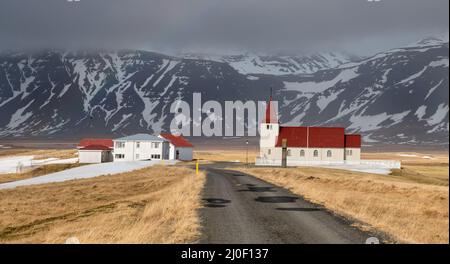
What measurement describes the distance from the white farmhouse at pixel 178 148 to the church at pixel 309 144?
2287 centimetres

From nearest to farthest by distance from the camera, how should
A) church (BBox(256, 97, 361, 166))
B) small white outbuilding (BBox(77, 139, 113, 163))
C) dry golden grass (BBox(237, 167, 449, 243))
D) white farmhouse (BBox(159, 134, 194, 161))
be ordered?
dry golden grass (BBox(237, 167, 449, 243))
church (BBox(256, 97, 361, 166))
small white outbuilding (BBox(77, 139, 113, 163))
white farmhouse (BBox(159, 134, 194, 161))

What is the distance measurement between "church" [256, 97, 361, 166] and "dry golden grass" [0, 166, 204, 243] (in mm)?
59635

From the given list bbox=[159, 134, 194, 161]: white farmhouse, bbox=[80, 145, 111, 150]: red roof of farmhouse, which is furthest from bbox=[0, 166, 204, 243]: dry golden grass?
bbox=[159, 134, 194, 161]: white farmhouse

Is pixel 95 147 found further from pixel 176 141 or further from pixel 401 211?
pixel 401 211

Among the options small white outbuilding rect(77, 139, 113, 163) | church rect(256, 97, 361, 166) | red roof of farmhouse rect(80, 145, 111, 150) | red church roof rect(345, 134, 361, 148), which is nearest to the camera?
church rect(256, 97, 361, 166)

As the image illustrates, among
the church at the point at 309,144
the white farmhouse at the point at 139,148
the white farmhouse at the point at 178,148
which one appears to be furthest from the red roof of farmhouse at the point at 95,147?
the church at the point at 309,144

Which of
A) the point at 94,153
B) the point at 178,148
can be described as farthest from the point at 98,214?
the point at 178,148

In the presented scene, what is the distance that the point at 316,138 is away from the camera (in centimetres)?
11112

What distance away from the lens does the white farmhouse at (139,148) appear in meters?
116

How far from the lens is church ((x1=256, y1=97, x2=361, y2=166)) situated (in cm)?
10950

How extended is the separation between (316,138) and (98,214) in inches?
3408

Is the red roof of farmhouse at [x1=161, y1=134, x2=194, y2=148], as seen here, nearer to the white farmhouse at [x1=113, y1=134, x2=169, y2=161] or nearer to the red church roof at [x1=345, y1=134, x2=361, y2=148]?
the white farmhouse at [x1=113, y1=134, x2=169, y2=161]
